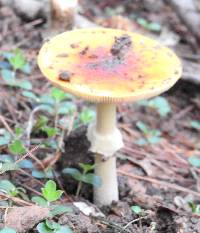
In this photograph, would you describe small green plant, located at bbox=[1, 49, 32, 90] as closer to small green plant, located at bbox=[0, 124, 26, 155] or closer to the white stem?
small green plant, located at bbox=[0, 124, 26, 155]

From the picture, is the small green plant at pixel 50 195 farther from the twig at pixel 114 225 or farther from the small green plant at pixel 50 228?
the twig at pixel 114 225

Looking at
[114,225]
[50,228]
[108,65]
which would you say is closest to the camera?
[50,228]

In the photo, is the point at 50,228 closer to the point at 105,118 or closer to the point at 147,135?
the point at 105,118

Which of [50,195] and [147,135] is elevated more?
[50,195]

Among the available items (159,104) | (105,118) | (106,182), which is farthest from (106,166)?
(159,104)

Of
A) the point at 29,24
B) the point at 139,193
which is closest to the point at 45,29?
the point at 29,24

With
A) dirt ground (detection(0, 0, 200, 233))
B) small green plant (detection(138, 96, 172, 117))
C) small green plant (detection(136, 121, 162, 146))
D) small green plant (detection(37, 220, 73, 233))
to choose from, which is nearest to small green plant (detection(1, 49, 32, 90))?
dirt ground (detection(0, 0, 200, 233))

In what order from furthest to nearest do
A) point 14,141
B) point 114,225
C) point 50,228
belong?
1. point 14,141
2. point 114,225
3. point 50,228
